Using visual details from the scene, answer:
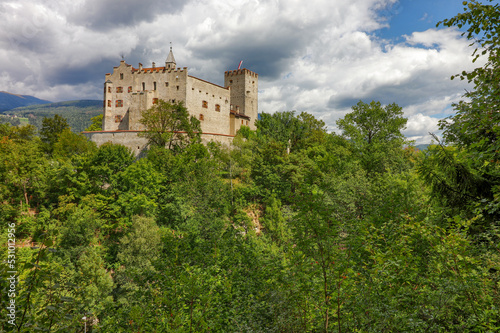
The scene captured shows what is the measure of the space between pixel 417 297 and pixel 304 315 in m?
2.14

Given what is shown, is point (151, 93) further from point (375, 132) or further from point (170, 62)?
point (375, 132)

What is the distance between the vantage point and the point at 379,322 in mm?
4637

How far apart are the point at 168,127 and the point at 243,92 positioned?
83.1 feet

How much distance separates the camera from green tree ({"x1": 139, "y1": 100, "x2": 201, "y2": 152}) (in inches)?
1407

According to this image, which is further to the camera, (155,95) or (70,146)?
(155,95)

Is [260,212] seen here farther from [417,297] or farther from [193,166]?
[417,297]

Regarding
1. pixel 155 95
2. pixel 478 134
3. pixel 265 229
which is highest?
pixel 155 95

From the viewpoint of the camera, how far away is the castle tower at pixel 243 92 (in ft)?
193

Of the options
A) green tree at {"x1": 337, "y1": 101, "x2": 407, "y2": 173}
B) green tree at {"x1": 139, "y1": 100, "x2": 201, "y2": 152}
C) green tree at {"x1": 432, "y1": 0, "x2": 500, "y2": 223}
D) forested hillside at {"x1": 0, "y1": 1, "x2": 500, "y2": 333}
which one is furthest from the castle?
green tree at {"x1": 432, "y1": 0, "x2": 500, "y2": 223}

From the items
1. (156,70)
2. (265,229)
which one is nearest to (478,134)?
(265,229)

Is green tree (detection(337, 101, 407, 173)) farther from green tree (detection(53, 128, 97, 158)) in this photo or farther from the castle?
green tree (detection(53, 128, 97, 158))

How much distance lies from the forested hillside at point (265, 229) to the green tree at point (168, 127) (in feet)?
1.38

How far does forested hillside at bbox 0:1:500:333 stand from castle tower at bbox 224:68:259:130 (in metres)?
10.6

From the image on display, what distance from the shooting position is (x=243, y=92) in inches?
2314
